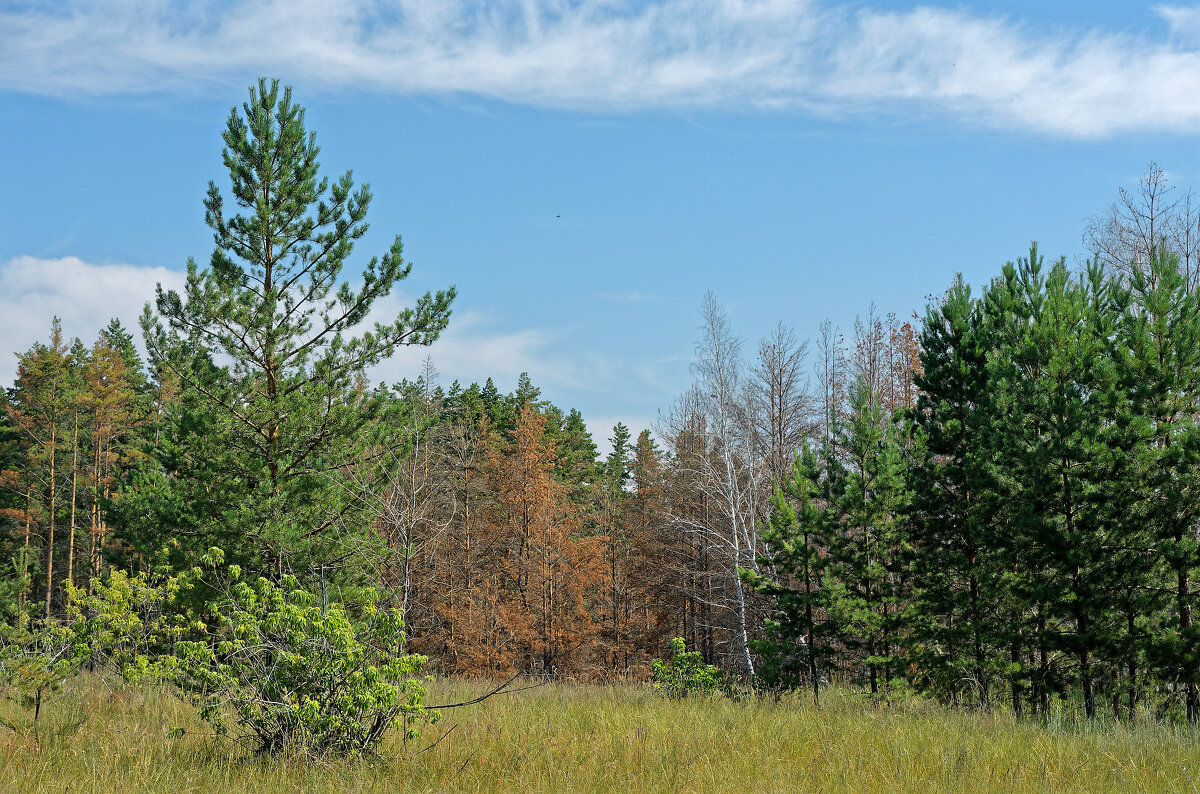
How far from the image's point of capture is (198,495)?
14898 millimetres

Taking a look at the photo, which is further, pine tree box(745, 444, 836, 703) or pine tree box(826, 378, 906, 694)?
pine tree box(745, 444, 836, 703)

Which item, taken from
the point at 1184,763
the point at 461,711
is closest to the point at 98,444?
the point at 461,711

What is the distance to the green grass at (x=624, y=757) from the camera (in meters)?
6.12

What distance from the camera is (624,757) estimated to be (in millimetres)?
7020

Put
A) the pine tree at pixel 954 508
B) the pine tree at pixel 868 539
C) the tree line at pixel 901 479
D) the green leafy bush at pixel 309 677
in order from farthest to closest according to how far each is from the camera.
Answer: the pine tree at pixel 868 539 < the pine tree at pixel 954 508 < the tree line at pixel 901 479 < the green leafy bush at pixel 309 677

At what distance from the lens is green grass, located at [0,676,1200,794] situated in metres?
6.12

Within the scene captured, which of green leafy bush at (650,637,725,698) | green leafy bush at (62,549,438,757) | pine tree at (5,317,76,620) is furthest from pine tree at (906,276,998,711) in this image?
pine tree at (5,317,76,620)

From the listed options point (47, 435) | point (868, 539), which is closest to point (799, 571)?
point (868, 539)

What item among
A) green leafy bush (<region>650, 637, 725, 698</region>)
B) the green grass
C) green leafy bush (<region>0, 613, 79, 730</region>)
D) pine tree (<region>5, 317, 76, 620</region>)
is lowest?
green leafy bush (<region>650, 637, 725, 698</region>)

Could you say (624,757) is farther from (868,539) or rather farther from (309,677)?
(868,539)

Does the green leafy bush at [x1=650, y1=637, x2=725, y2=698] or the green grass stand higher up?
the green grass

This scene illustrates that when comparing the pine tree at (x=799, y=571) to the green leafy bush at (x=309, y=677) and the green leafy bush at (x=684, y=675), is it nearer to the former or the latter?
the green leafy bush at (x=684, y=675)

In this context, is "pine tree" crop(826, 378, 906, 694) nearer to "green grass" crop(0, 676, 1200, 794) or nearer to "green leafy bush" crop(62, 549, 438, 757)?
"green grass" crop(0, 676, 1200, 794)

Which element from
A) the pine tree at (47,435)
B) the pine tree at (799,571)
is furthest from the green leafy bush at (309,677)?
the pine tree at (47,435)
